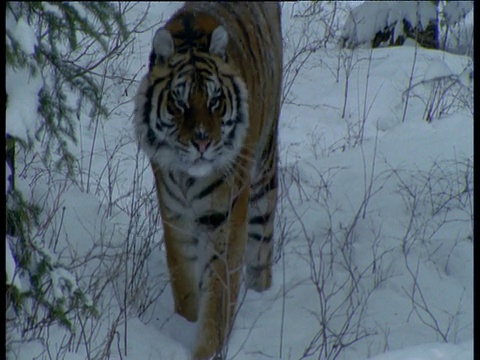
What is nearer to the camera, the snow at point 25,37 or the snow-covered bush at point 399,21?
the snow at point 25,37

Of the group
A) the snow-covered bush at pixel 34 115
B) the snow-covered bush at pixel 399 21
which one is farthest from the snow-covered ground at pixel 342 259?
the snow-covered bush at pixel 399 21

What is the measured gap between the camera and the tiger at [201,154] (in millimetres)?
4277

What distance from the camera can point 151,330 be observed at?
430 centimetres

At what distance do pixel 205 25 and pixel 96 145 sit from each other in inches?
127

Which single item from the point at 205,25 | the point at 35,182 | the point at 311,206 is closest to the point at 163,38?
the point at 205,25

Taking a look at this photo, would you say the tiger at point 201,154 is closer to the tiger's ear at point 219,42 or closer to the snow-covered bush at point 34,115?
the tiger's ear at point 219,42

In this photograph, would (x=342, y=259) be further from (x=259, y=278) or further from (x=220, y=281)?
(x=220, y=281)

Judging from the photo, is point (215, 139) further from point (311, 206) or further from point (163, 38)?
point (311, 206)

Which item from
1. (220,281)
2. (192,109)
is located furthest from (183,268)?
(192,109)

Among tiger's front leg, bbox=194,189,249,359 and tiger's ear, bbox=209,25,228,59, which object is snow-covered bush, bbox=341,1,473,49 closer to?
tiger's ear, bbox=209,25,228,59

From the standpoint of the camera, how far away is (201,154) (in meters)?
4.24

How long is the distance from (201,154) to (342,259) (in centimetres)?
116

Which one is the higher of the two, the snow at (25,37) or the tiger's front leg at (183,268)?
the snow at (25,37)

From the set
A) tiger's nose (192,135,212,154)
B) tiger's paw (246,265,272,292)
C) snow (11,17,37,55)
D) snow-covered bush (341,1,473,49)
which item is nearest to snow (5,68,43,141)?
snow (11,17,37,55)
